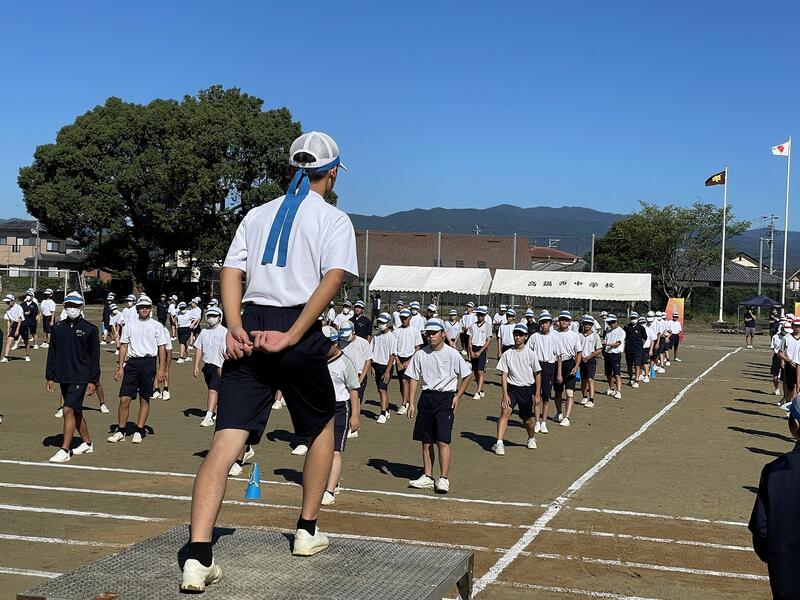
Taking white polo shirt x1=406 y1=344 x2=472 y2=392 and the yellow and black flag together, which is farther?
the yellow and black flag

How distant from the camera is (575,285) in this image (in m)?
46.5

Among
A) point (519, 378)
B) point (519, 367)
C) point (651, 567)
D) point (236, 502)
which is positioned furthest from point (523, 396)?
point (651, 567)

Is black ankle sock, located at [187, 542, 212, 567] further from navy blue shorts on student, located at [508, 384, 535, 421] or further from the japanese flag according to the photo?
the japanese flag

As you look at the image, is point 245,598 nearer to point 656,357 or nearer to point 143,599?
point 143,599

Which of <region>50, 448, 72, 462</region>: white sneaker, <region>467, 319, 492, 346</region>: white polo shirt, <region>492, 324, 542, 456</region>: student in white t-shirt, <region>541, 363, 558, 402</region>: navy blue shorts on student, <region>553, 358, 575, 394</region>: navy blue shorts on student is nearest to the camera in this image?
<region>50, 448, 72, 462</region>: white sneaker

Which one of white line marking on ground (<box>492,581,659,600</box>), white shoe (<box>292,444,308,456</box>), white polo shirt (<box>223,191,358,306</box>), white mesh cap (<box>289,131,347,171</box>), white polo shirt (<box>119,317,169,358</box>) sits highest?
white mesh cap (<box>289,131,347,171</box>)

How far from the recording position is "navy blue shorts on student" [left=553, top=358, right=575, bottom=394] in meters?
18.3

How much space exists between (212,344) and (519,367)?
506 cm

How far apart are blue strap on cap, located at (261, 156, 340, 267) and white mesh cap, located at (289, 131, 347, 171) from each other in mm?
104

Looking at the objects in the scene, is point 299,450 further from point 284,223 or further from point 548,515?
point 284,223

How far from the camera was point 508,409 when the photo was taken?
47.0 ft

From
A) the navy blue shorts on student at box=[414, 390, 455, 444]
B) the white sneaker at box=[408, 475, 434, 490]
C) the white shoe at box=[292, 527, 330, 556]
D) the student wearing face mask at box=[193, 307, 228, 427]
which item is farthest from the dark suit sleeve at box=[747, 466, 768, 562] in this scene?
the student wearing face mask at box=[193, 307, 228, 427]

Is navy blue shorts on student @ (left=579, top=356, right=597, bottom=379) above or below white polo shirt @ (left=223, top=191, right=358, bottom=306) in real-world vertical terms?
below

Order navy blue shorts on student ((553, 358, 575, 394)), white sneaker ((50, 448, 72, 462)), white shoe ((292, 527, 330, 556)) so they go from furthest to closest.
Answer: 1. navy blue shorts on student ((553, 358, 575, 394))
2. white sneaker ((50, 448, 72, 462))
3. white shoe ((292, 527, 330, 556))
